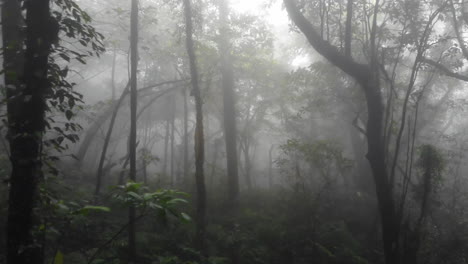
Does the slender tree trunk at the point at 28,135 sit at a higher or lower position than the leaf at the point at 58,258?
higher

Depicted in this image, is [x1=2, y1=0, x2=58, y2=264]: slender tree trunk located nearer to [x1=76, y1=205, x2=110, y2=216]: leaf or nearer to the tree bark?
[x1=76, y1=205, x2=110, y2=216]: leaf

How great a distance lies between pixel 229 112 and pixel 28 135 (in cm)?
1365

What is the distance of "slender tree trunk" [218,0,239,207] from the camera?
14716mm

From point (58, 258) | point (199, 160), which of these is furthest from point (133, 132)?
point (58, 258)

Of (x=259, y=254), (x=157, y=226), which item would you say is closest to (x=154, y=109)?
(x=157, y=226)

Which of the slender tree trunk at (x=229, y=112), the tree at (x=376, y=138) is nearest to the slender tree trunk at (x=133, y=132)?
the tree at (x=376, y=138)

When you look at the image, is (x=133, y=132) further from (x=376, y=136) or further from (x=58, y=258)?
(x=376, y=136)

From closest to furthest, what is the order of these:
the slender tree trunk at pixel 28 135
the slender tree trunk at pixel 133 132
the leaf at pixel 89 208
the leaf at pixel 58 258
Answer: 1. the leaf at pixel 89 208
2. the slender tree trunk at pixel 28 135
3. the leaf at pixel 58 258
4. the slender tree trunk at pixel 133 132

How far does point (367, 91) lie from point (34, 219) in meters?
6.72

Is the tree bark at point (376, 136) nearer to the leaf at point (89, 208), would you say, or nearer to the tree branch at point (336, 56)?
the tree branch at point (336, 56)

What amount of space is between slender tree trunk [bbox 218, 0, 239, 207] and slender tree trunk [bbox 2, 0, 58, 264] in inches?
463

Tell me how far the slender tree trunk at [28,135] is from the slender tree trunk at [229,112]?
11753 mm

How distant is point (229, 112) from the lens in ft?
53.6

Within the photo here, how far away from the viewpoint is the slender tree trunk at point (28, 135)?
9.39ft
